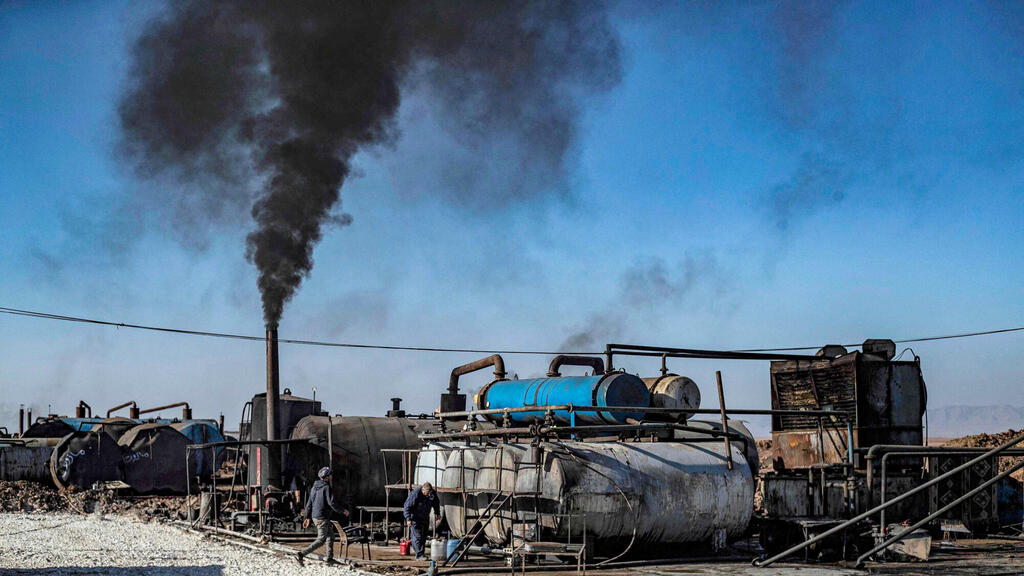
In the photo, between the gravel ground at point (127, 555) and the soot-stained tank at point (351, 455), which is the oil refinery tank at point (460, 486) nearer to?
the gravel ground at point (127, 555)

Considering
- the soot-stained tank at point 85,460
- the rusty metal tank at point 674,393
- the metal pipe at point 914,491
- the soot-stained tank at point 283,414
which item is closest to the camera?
the metal pipe at point 914,491

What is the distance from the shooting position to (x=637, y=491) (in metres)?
15.3

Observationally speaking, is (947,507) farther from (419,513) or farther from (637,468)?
(419,513)

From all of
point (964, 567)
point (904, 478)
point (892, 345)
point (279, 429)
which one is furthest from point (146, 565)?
point (892, 345)

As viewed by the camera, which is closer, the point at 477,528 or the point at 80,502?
the point at 477,528

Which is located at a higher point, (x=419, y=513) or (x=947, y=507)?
(x=947, y=507)

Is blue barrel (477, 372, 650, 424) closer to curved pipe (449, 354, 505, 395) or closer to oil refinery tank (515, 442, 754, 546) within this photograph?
oil refinery tank (515, 442, 754, 546)

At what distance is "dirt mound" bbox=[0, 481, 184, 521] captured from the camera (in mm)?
28641

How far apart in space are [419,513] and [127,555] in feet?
17.1

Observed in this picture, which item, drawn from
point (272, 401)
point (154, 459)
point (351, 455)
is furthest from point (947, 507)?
point (154, 459)

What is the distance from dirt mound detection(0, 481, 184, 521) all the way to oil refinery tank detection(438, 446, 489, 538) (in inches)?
525

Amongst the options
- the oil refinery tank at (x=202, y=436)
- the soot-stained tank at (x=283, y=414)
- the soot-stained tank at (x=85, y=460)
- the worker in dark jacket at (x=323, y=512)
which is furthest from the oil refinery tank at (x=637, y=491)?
the oil refinery tank at (x=202, y=436)

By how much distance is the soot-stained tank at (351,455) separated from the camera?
21484 millimetres

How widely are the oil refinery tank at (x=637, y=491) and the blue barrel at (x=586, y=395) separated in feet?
4.93
